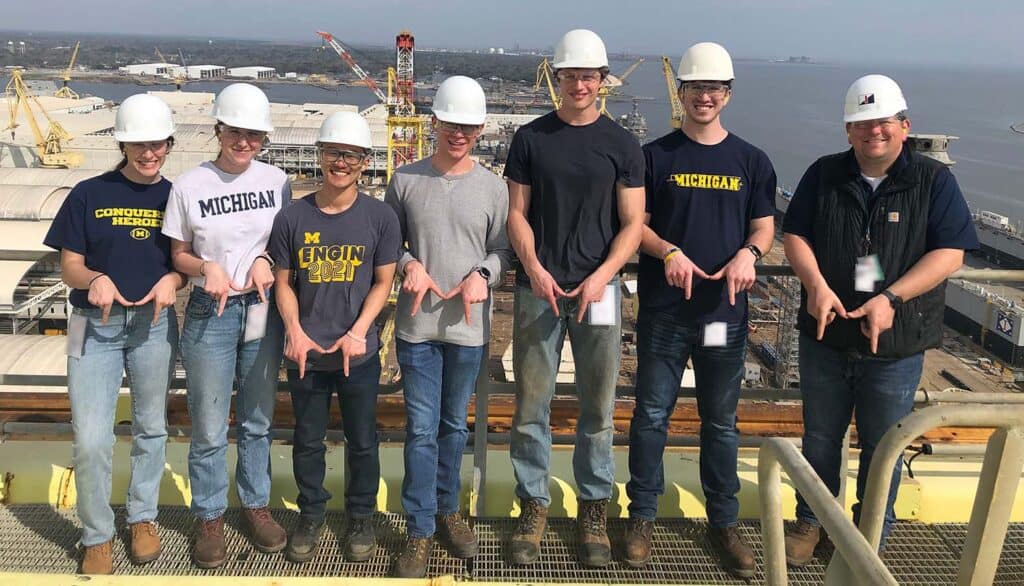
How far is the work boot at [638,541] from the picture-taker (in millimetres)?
2955

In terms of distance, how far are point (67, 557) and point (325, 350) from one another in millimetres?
1316

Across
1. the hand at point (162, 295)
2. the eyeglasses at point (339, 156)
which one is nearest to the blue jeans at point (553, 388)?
the eyeglasses at point (339, 156)

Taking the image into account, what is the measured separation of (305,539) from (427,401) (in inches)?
28.4

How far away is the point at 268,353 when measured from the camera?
2941 mm

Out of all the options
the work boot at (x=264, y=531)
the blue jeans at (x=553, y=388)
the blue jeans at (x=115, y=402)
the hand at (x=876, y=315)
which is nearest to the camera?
the hand at (x=876, y=315)

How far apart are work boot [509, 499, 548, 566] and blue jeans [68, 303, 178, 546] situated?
1.39 m

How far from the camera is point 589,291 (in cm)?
278

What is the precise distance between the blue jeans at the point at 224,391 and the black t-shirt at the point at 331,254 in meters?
0.22

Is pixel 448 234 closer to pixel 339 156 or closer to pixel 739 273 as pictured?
pixel 339 156

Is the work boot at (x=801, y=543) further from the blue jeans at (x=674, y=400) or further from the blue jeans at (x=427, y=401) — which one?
the blue jeans at (x=427, y=401)

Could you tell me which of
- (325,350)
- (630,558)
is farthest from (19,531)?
(630,558)

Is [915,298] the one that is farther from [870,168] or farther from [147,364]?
[147,364]

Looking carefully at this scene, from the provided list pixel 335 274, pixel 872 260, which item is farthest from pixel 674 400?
pixel 335 274

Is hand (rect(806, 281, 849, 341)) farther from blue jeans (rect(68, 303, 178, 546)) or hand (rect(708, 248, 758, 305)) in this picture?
blue jeans (rect(68, 303, 178, 546))
